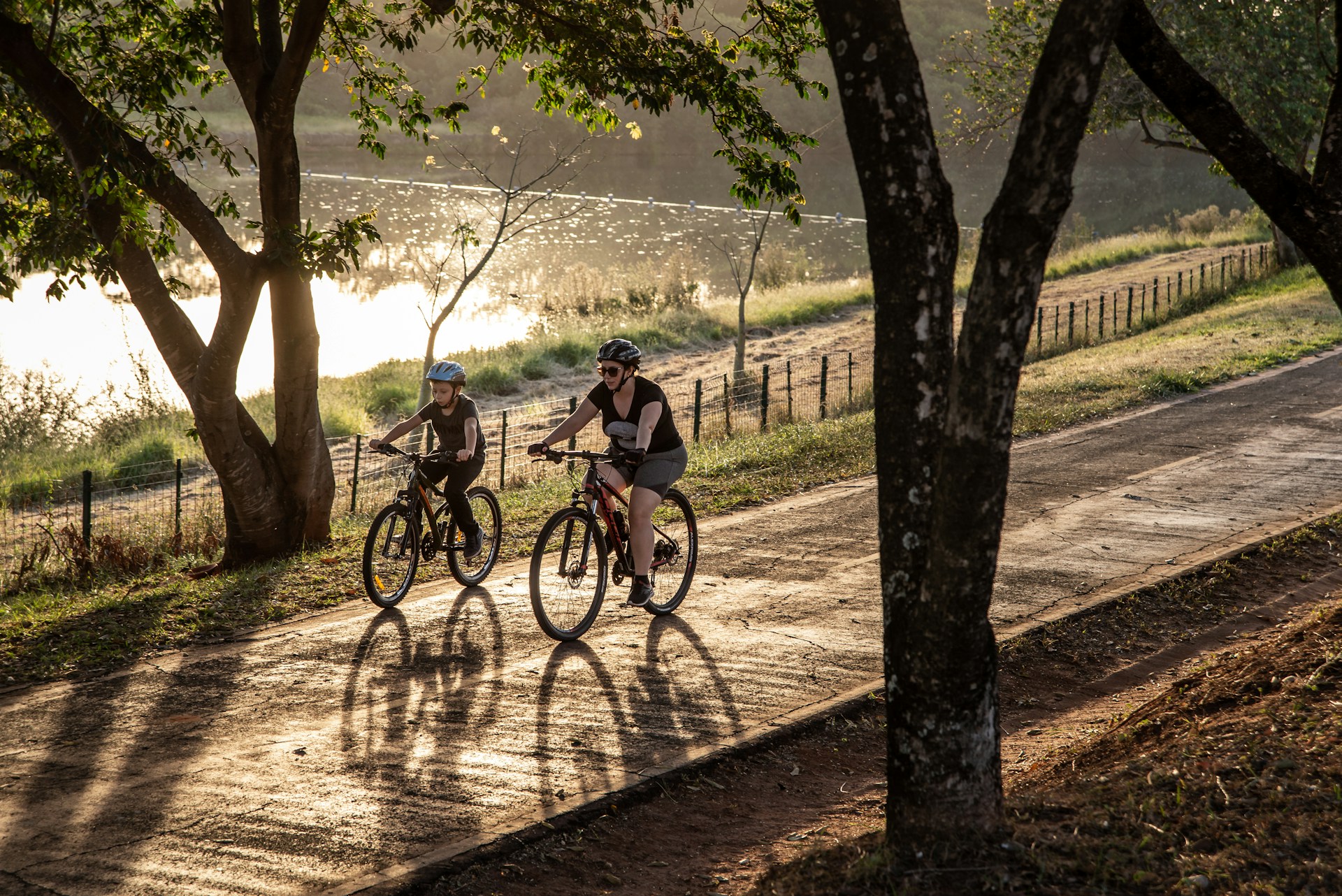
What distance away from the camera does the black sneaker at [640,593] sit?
780 centimetres

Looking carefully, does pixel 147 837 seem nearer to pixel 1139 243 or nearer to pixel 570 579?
pixel 570 579

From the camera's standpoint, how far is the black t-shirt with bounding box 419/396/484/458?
8.77 meters

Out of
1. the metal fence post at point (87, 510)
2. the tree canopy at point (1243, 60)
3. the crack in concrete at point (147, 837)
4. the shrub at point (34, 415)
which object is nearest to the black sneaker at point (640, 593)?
the crack in concrete at point (147, 837)

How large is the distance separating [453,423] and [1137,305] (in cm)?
2566

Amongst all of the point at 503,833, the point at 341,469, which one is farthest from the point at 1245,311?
the point at 503,833

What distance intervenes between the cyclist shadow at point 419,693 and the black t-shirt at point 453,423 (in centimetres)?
122

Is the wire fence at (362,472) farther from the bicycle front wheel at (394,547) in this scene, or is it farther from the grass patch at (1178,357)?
the bicycle front wheel at (394,547)

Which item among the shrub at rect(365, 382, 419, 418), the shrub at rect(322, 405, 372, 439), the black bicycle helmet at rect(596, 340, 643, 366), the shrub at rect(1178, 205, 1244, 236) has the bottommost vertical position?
the shrub at rect(322, 405, 372, 439)

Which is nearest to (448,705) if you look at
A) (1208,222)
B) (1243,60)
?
(1243,60)

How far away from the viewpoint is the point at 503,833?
4871 millimetres

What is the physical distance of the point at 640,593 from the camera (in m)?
7.83

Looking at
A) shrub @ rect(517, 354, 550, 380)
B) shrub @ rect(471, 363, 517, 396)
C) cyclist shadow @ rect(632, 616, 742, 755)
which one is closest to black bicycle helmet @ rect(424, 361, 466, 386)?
cyclist shadow @ rect(632, 616, 742, 755)

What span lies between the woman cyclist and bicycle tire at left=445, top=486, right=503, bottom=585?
5.23 feet

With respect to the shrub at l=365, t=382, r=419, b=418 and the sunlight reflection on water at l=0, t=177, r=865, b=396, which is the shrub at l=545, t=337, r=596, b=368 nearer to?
the sunlight reflection on water at l=0, t=177, r=865, b=396
